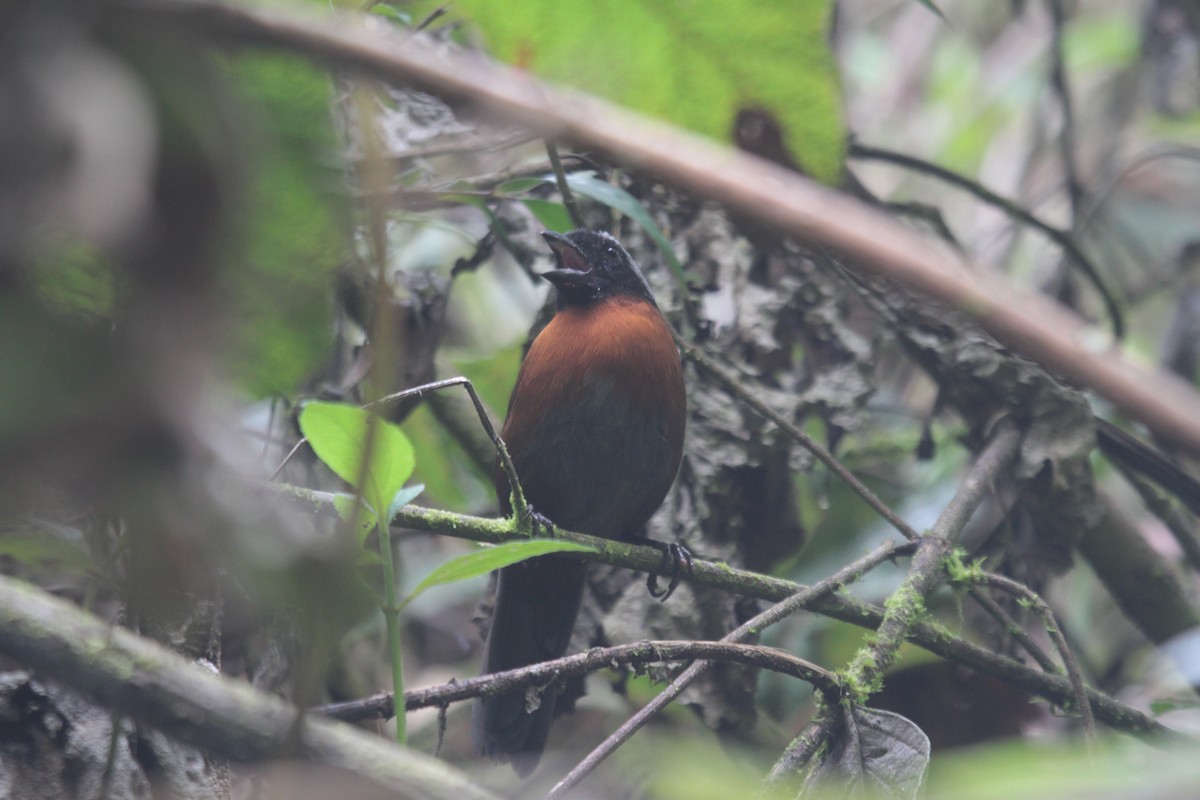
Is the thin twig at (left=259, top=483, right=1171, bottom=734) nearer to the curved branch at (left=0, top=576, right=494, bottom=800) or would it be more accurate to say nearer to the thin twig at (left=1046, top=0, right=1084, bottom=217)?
the curved branch at (left=0, top=576, right=494, bottom=800)

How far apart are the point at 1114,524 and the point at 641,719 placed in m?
2.23

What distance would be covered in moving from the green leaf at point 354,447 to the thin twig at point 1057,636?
5.32 ft

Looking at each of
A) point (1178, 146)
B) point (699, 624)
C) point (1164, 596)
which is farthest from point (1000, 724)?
point (1178, 146)

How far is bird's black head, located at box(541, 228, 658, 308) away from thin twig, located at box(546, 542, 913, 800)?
1508 millimetres

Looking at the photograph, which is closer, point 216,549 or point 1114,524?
point 216,549

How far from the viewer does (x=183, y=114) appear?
73 centimetres

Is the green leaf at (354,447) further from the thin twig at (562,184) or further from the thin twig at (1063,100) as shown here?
the thin twig at (1063,100)

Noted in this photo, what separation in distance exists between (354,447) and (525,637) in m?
1.92

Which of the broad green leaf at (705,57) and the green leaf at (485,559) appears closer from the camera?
the broad green leaf at (705,57)

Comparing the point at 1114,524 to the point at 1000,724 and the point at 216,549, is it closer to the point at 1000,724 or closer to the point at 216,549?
the point at 1000,724

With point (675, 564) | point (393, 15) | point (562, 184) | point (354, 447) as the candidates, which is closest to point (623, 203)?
point (562, 184)

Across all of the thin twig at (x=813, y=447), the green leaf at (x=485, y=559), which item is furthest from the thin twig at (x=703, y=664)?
the green leaf at (x=485, y=559)

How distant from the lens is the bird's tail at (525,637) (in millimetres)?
3283

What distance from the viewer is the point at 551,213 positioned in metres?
3.24
